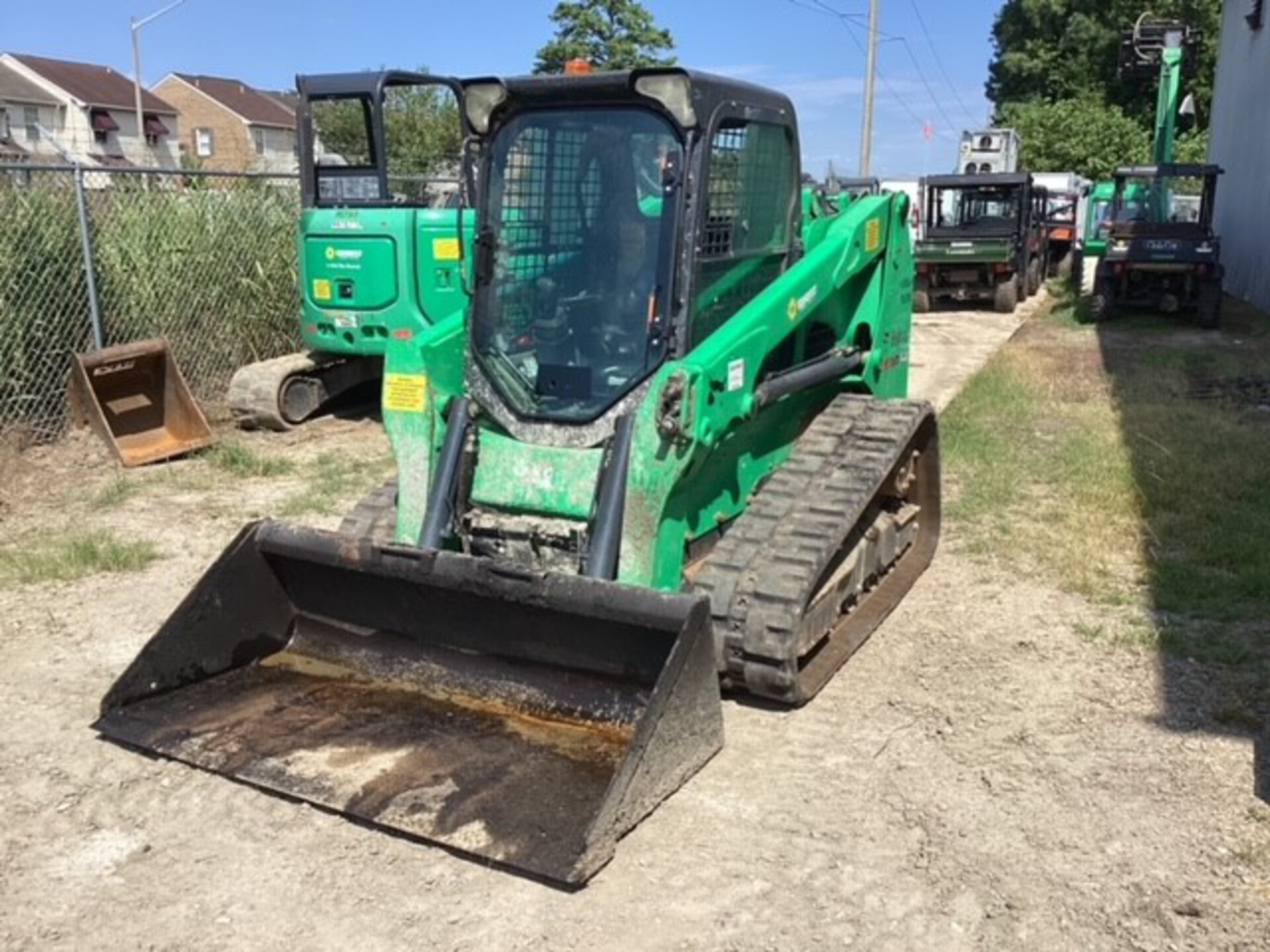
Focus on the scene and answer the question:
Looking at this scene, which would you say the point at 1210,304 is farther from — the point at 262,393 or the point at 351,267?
the point at 262,393

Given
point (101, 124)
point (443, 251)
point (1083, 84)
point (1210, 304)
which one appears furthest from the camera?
point (101, 124)

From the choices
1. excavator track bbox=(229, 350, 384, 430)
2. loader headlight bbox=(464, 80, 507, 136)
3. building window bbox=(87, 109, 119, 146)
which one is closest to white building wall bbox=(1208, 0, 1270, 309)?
excavator track bbox=(229, 350, 384, 430)

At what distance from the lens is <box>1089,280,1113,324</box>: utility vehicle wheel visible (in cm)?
1733

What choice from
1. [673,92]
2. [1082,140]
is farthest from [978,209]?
[1082,140]

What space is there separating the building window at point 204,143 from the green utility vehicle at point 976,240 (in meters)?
65.1

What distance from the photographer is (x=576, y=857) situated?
3.37m

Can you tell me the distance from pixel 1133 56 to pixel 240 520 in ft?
76.1

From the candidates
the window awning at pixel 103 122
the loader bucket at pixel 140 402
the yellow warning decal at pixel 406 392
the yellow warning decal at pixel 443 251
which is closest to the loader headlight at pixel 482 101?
the yellow warning decal at pixel 406 392

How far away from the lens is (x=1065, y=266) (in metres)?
26.3

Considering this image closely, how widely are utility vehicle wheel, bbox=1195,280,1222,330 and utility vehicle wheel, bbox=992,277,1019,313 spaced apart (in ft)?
10.9

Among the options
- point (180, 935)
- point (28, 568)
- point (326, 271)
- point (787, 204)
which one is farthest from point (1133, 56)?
point (180, 935)

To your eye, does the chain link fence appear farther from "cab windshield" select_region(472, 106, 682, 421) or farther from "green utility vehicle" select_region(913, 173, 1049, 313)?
"green utility vehicle" select_region(913, 173, 1049, 313)

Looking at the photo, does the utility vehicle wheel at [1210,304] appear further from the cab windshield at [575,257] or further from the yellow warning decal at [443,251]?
the cab windshield at [575,257]

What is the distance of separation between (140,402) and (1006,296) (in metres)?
14.5
